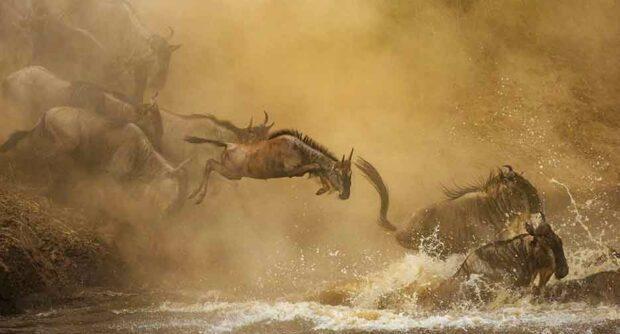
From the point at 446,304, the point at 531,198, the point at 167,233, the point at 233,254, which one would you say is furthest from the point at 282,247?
the point at 531,198

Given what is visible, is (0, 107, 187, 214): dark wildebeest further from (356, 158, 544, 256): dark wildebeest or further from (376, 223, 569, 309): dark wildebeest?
(376, 223, 569, 309): dark wildebeest

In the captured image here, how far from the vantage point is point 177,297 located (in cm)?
952

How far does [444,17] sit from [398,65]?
970mm

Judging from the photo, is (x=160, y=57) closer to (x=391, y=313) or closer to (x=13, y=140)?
(x=13, y=140)

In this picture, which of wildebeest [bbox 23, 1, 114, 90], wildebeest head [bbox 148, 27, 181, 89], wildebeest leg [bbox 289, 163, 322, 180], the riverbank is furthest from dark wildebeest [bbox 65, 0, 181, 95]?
wildebeest leg [bbox 289, 163, 322, 180]

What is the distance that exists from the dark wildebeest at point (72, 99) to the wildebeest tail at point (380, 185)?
266 centimetres

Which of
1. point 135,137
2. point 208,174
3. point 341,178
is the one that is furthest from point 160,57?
point 341,178

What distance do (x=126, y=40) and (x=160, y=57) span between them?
50 centimetres

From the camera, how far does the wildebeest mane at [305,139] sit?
9773 mm

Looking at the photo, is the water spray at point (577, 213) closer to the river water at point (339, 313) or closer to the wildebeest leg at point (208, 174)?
the river water at point (339, 313)

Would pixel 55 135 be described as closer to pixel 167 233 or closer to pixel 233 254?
pixel 167 233

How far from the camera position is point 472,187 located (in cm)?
981

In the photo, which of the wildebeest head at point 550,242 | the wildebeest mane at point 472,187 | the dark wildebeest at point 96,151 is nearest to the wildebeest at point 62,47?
the dark wildebeest at point 96,151

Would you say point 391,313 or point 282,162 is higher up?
point 282,162
